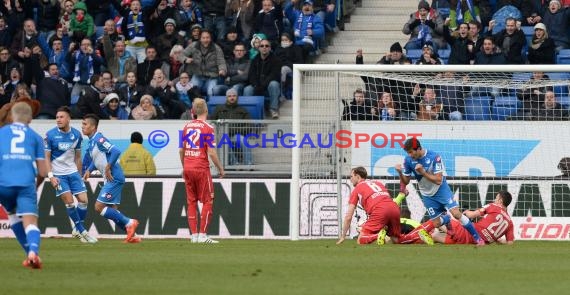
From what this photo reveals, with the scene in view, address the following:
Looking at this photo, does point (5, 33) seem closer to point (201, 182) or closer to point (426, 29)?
point (426, 29)

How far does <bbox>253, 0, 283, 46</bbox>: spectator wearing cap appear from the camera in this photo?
27.5 meters

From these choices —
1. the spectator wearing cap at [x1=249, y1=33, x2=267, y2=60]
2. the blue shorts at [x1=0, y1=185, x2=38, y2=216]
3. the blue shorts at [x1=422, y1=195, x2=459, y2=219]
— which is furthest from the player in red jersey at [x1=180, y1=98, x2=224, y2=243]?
the spectator wearing cap at [x1=249, y1=33, x2=267, y2=60]

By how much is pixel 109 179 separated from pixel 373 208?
13.8 feet

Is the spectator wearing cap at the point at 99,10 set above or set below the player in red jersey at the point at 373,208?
above

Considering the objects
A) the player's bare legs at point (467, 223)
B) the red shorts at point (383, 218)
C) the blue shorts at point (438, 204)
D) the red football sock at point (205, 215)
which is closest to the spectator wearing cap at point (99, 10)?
the red football sock at point (205, 215)

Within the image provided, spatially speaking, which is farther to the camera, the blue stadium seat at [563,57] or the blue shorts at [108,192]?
the blue stadium seat at [563,57]

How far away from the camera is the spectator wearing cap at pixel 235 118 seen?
76.0 ft

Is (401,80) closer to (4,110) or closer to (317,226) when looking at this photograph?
(317,226)

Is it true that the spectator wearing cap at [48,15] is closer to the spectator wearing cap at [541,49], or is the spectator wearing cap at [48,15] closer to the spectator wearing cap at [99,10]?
the spectator wearing cap at [99,10]

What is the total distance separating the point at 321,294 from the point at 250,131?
12590mm

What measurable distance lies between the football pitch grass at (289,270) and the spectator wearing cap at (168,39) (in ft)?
35.7

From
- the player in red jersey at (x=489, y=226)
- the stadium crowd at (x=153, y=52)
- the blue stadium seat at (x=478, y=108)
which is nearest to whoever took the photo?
the player in red jersey at (x=489, y=226)

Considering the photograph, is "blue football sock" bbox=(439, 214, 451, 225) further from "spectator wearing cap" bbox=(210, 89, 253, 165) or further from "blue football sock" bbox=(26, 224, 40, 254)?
"blue football sock" bbox=(26, 224, 40, 254)

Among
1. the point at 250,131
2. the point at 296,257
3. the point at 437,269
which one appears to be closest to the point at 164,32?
the point at 250,131
